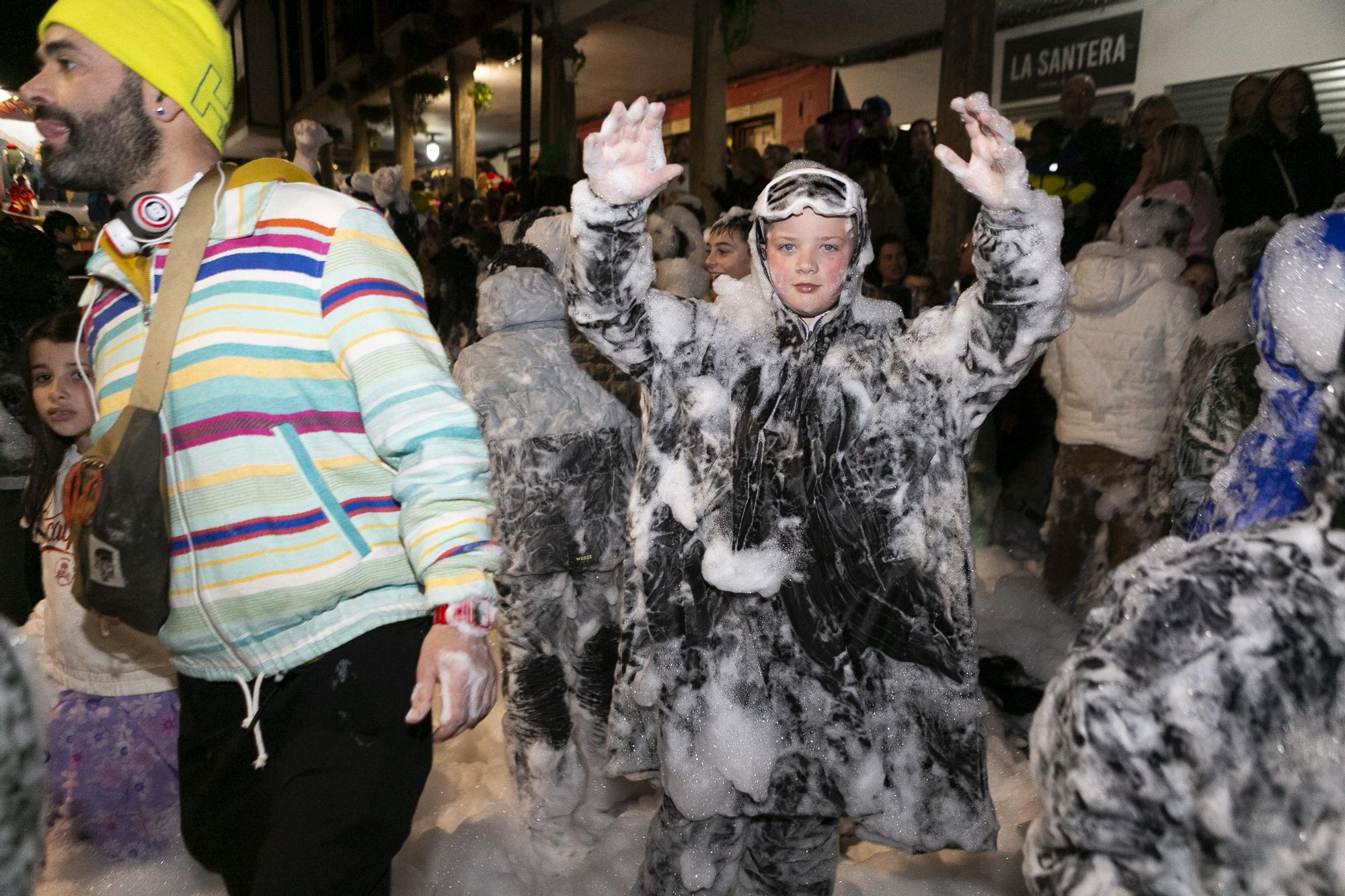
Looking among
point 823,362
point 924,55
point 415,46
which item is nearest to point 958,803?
point 823,362

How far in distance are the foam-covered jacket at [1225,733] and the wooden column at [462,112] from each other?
52.2 feet

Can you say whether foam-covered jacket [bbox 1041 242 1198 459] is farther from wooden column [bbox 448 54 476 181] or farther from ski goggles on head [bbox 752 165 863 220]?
wooden column [bbox 448 54 476 181]

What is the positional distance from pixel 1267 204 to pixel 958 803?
14.7ft

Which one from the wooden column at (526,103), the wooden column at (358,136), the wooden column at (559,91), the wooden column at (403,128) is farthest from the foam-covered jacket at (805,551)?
the wooden column at (358,136)

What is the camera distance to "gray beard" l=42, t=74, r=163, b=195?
164 cm

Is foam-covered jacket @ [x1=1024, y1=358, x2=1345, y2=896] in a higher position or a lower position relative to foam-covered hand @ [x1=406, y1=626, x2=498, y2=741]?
higher

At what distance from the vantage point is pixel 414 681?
160 centimetres

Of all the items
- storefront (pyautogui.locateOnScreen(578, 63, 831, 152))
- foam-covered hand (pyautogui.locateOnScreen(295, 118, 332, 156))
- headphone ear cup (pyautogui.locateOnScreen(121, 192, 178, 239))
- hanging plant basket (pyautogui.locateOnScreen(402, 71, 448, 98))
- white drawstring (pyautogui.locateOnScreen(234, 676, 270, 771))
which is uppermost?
hanging plant basket (pyautogui.locateOnScreen(402, 71, 448, 98))

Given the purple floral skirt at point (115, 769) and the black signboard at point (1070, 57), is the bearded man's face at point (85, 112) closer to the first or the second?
the purple floral skirt at point (115, 769)

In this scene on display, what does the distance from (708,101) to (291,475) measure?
338 inches

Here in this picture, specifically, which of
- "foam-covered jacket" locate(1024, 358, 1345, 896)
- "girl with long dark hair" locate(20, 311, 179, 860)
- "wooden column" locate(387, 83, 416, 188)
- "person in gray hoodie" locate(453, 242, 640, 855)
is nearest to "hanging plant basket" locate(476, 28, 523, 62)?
"wooden column" locate(387, 83, 416, 188)

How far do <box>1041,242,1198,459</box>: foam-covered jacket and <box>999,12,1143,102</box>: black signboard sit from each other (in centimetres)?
496

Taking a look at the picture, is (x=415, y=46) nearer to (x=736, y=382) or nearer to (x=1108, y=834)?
(x=736, y=382)

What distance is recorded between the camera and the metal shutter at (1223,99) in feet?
21.6
